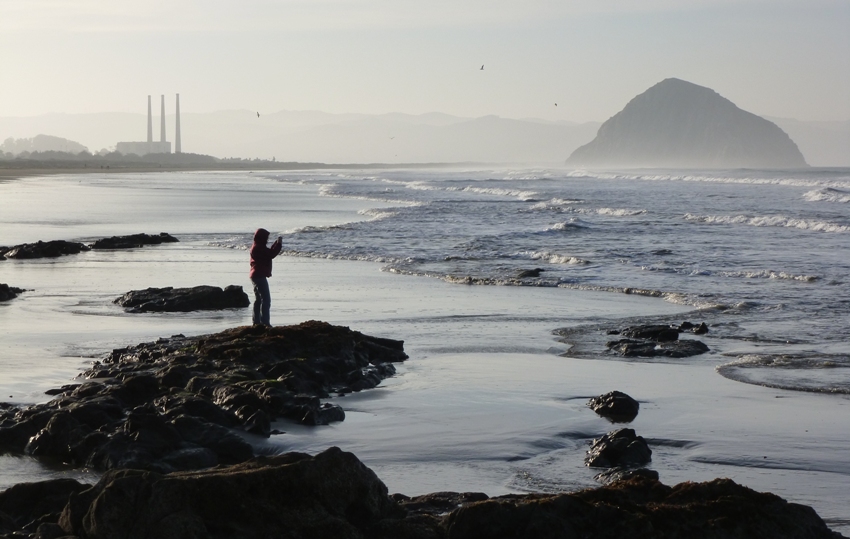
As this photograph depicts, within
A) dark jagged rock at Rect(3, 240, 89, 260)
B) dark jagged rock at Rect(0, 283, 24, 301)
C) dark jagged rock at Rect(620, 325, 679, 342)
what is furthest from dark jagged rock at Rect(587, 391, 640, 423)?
dark jagged rock at Rect(3, 240, 89, 260)

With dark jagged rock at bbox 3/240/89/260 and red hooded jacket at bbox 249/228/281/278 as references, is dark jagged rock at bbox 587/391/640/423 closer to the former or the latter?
red hooded jacket at bbox 249/228/281/278

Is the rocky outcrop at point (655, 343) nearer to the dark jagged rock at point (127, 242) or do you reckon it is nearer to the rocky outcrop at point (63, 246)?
the rocky outcrop at point (63, 246)

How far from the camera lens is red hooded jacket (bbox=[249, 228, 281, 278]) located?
13.7 m

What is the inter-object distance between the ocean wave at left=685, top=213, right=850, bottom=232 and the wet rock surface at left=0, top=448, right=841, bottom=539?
3061 centimetres

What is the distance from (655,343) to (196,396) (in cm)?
630

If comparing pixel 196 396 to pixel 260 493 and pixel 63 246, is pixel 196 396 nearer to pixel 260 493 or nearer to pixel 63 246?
pixel 260 493

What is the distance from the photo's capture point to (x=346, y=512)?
5.04 meters

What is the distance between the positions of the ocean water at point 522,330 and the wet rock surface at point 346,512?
1.49m

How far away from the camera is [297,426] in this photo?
27.9 ft

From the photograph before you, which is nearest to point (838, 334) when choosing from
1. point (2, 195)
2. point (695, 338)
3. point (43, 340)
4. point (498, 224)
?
point (695, 338)

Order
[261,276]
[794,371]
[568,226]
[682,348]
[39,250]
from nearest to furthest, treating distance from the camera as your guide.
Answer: [794,371] → [682,348] → [261,276] → [39,250] → [568,226]

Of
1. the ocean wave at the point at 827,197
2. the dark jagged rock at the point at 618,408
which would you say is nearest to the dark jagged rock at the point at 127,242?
the dark jagged rock at the point at 618,408

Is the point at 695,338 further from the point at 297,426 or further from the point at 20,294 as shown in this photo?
the point at 20,294

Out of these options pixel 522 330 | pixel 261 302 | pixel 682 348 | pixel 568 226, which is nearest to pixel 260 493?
pixel 682 348
